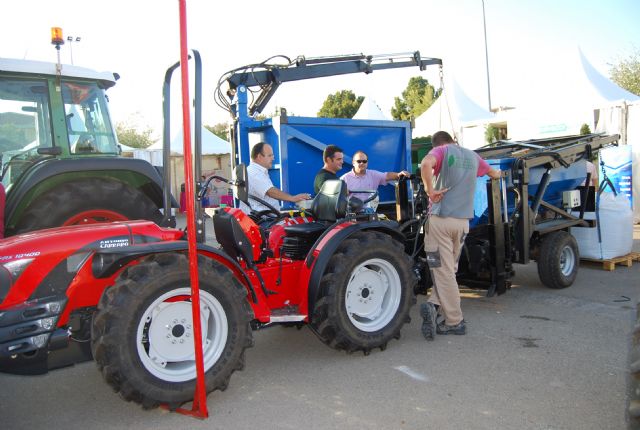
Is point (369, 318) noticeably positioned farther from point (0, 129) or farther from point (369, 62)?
point (369, 62)

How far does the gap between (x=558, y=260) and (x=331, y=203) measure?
3148 mm

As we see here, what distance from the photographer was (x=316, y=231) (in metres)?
4.34

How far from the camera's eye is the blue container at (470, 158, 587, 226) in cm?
602

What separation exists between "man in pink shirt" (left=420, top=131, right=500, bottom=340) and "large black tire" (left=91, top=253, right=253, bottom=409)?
6.16 ft

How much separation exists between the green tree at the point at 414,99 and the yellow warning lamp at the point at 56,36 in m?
36.6

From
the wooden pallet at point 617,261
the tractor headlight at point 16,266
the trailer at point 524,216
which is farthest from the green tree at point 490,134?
the tractor headlight at point 16,266

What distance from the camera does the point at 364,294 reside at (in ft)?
14.2

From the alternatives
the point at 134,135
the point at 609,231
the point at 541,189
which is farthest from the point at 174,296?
the point at 134,135

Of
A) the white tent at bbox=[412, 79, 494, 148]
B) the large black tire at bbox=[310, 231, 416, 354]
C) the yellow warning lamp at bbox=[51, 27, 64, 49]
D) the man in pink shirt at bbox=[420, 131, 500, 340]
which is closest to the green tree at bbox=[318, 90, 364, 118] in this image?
the white tent at bbox=[412, 79, 494, 148]

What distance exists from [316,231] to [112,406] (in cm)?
191

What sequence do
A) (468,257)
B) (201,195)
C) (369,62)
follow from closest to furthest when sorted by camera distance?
1. (201,195)
2. (468,257)
3. (369,62)

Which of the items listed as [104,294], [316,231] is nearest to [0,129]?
[104,294]

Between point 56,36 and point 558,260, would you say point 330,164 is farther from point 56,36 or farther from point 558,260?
point 56,36

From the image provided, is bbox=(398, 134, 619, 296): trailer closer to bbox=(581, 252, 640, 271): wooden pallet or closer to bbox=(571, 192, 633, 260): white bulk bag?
bbox=(571, 192, 633, 260): white bulk bag
